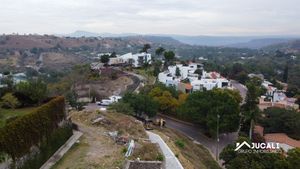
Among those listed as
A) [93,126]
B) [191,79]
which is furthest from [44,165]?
[191,79]

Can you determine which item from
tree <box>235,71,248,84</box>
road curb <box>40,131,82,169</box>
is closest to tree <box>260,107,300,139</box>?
road curb <box>40,131,82,169</box>

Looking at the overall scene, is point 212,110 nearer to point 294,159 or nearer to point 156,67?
point 294,159

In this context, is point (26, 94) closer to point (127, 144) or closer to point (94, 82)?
point (127, 144)

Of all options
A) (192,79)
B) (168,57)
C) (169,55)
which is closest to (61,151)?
(192,79)

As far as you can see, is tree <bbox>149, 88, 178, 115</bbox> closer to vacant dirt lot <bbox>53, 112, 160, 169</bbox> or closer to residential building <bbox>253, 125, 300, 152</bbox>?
residential building <bbox>253, 125, 300, 152</bbox>

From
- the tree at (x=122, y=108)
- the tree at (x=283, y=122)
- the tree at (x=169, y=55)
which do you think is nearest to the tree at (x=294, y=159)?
the tree at (x=283, y=122)

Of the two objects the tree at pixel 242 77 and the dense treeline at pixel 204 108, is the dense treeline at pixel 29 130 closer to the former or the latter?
the dense treeline at pixel 204 108
